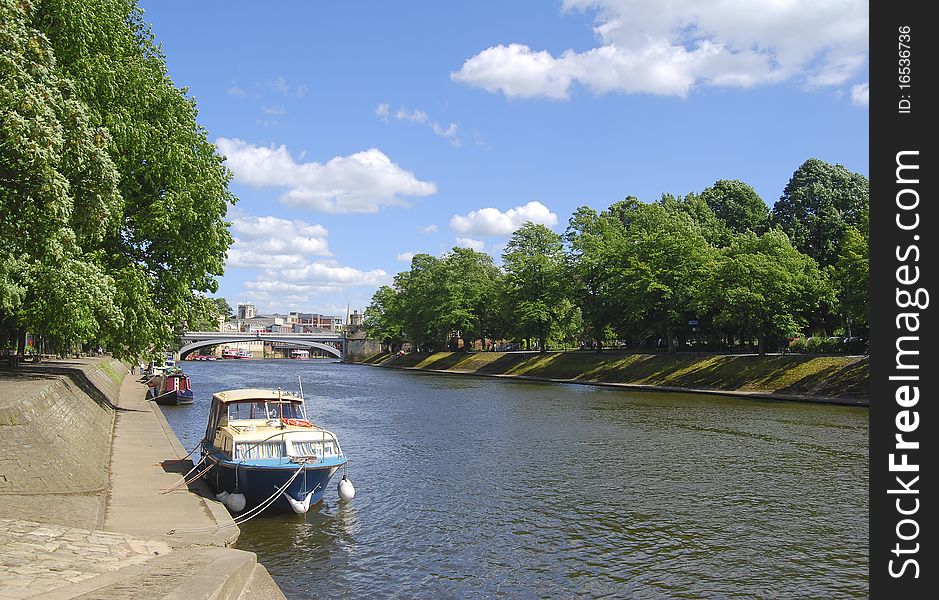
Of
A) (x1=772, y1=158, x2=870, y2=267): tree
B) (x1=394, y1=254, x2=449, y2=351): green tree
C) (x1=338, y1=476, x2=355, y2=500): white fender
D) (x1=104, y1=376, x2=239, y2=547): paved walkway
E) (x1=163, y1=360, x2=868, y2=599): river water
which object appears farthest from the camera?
(x1=394, y1=254, x2=449, y2=351): green tree

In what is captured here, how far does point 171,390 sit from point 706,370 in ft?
145

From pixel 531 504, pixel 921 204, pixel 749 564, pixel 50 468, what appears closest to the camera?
pixel 921 204

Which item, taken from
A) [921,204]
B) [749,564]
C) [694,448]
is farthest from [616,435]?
[921,204]

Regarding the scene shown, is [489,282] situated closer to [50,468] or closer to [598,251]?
[598,251]

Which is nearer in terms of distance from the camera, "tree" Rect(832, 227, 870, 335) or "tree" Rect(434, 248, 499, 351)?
"tree" Rect(832, 227, 870, 335)

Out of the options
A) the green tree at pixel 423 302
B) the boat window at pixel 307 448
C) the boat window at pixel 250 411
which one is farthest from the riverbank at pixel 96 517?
the green tree at pixel 423 302

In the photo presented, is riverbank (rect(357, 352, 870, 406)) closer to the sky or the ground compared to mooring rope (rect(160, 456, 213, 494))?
closer to the sky

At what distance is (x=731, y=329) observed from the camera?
78625 millimetres

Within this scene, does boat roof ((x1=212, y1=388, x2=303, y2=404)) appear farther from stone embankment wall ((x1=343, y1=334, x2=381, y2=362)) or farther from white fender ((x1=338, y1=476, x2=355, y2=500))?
stone embankment wall ((x1=343, y1=334, x2=381, y2=362))

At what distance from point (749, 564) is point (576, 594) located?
4.49 metres

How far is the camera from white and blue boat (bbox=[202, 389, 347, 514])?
2105 cm

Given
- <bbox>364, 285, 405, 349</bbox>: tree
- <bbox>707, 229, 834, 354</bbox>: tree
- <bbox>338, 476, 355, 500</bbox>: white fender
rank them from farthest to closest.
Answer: <bbox>364, 285, 405, 349</bbox>: tree, <bbox>707, 229, 834, 354</bbox>: tree, <bbox>338, 476, 355, 500</bbox>: white fender

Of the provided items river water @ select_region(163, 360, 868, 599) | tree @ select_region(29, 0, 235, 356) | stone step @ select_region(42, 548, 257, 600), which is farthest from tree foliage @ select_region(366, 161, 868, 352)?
stone step @ select_region(42, 548, 257, 600)

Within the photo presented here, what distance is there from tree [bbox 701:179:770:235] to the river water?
76.8 metres
